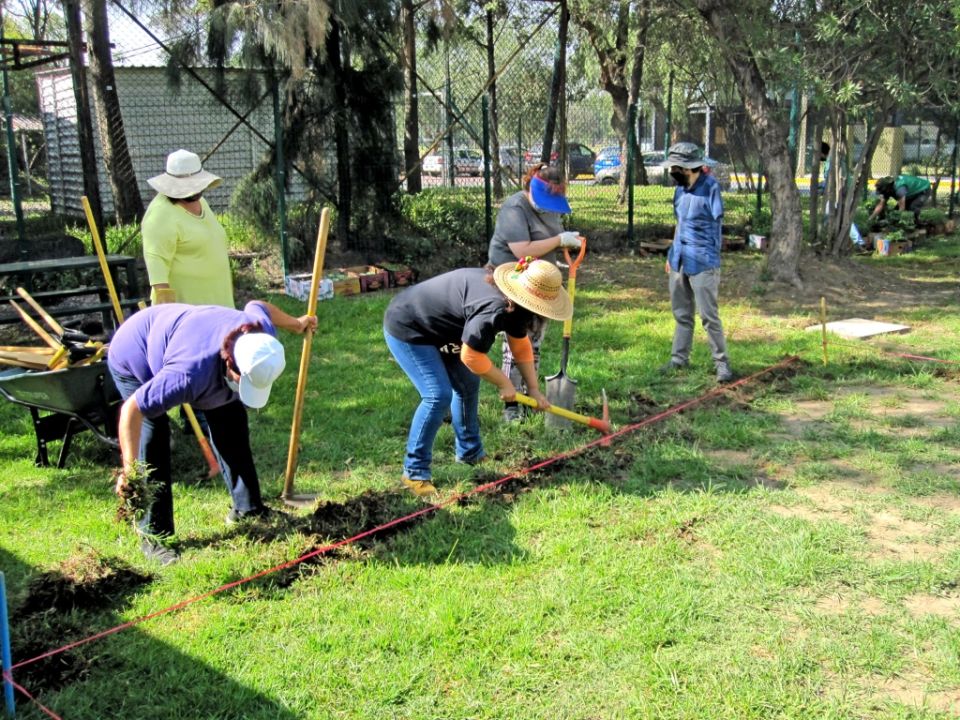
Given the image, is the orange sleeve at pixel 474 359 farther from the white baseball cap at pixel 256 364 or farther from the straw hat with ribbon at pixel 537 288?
the white baseball cap at pixel 256 364

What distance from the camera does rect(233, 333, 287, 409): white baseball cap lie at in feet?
10.6

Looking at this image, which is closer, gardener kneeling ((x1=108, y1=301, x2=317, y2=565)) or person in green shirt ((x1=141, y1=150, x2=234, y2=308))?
gardener kneeling ((x1=108, y1=301, x2=317, y2=565))

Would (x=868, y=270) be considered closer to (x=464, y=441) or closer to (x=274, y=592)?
(x=464, y=441)

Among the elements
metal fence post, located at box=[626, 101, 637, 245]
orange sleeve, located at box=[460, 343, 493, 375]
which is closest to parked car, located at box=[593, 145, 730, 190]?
metal fence post, located at box=[626, 101, 637, 245]

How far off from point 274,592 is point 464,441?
1.66m

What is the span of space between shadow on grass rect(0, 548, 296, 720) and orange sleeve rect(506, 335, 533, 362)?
6.89 ft

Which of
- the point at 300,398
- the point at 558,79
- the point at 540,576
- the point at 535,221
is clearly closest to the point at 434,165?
the point at 558,79

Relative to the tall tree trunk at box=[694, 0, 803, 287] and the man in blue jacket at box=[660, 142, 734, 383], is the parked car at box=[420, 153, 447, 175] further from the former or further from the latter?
the man in blue jacket at box=[660, 142, 734, 383]

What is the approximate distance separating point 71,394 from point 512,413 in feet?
8.82

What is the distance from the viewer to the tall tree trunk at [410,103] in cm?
1210

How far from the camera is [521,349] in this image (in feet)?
15.0

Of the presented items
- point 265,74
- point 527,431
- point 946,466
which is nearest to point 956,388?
point 946,466

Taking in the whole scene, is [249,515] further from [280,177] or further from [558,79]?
[558,79]

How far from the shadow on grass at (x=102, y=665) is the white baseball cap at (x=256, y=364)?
1.01 meters
